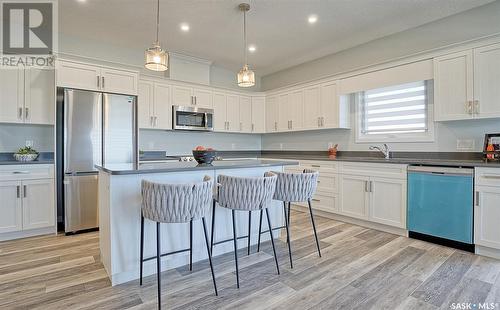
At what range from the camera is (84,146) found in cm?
347

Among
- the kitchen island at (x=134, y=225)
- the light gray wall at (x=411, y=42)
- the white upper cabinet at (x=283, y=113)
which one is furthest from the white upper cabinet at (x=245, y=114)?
the kitchen island at (x=134, y=225)

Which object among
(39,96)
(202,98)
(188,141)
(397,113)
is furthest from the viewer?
(188,141)

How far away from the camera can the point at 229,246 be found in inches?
110

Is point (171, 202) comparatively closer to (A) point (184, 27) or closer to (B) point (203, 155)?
(B) point (203, 155)

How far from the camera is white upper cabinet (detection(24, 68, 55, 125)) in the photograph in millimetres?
3455

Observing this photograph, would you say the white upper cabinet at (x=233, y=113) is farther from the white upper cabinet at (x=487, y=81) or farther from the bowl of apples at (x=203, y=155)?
the white upper cabinet at (x=487, y=81)

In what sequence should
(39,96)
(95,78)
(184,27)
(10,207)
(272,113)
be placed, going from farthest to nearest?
(272,113) → (184,27) → (95,78) → (39,96) → (10,207)

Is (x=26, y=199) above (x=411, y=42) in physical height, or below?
below

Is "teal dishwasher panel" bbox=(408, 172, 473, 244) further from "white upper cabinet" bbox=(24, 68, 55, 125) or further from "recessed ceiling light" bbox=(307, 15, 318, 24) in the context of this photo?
"white upper cabinet" bbox=(24, 68, 55, 125)

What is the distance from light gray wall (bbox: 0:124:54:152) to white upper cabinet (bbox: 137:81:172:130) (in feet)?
4.12

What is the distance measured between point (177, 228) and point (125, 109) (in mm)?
2204

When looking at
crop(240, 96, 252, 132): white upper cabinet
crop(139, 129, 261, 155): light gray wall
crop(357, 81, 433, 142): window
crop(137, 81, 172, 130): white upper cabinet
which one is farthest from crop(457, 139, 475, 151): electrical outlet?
crop(137, 81, 172, 130): white upper cabinet

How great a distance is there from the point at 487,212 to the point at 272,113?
3835mm

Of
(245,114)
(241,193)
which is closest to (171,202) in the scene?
(241,193)
